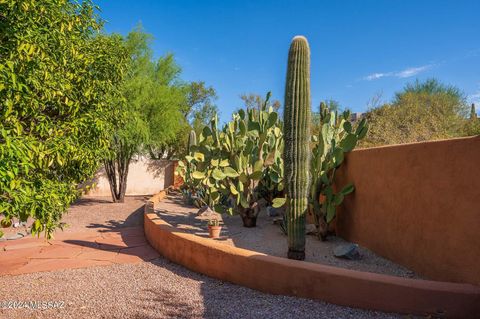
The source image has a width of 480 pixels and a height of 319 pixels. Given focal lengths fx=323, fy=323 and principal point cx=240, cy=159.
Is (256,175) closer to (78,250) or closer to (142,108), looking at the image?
(78,250)

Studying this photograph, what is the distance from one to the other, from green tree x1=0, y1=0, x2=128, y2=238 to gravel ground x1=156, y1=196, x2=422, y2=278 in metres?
2.90

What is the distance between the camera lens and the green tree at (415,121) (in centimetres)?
1187

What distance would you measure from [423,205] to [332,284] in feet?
4.83

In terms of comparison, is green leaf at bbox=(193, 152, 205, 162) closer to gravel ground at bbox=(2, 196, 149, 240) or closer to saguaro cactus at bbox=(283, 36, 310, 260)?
gravel ground at bbox=(2, 196, 149, 240)

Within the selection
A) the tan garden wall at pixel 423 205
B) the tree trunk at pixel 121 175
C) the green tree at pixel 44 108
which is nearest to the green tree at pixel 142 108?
the tree trunk at pixel 121 175

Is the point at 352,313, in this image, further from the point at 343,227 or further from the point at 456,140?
the point at 343,227

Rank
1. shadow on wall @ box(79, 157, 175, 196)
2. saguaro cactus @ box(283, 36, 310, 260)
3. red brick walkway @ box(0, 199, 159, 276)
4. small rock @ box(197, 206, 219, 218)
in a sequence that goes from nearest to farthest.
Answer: saguaro cactus @ box(283, 36, 310, 260)
red brick walkway @ box(0, 199, 159, 276)
small rock @ box(197, 206, 219, 218)
shadow on wall @ box(79, 157, 175, 196)

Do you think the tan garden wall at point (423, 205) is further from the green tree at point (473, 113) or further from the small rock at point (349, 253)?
the green tree at point (473, 113)

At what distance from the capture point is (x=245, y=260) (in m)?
4.13

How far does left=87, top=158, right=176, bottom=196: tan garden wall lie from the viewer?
50.9 feet

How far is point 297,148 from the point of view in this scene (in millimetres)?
4508

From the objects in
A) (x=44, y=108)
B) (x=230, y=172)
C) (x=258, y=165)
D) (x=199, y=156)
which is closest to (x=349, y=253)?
(x=258, y=165)

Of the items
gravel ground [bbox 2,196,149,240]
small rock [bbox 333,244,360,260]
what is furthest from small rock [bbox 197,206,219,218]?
small rock [bbox 333,244,360,260]

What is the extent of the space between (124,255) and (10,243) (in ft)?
8.65
